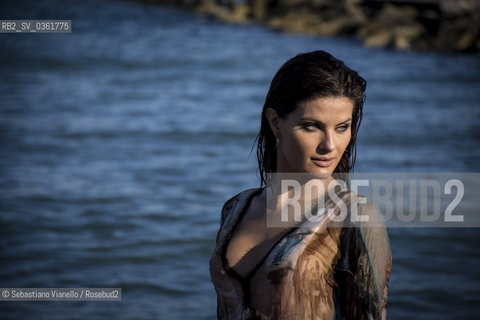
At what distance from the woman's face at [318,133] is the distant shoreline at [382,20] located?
847 inches

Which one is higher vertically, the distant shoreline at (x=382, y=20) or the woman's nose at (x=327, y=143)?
the distant shoreline at (x=382, y=20)

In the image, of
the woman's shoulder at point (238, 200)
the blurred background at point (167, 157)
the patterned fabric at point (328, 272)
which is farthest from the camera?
the blurred background at point (167, 157)

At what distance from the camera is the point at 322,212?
5.88 ft

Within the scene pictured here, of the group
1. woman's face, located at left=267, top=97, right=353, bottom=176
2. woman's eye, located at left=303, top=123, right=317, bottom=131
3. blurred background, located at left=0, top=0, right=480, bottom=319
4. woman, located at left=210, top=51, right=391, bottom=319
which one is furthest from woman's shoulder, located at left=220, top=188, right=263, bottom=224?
blurred background, located at left=0, top=0, right=480, bottom=319

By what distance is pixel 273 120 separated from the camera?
1.93 m

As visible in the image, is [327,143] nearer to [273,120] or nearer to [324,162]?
[324,162]

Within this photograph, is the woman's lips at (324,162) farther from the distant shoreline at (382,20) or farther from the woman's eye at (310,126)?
the distant shoreline at (382,20)

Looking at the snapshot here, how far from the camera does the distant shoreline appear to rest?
2220cm

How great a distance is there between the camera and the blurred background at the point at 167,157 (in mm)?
6348

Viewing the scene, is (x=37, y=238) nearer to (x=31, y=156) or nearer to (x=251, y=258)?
(x=31, y=156)

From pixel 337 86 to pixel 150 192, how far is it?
7.49 m

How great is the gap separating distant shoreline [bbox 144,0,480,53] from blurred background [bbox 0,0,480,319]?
0.69 metres

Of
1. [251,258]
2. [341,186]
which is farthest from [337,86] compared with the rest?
[251,258]

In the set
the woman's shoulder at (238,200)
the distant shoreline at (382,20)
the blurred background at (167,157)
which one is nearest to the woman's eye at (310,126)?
the woman's shoulder at (238,200)
